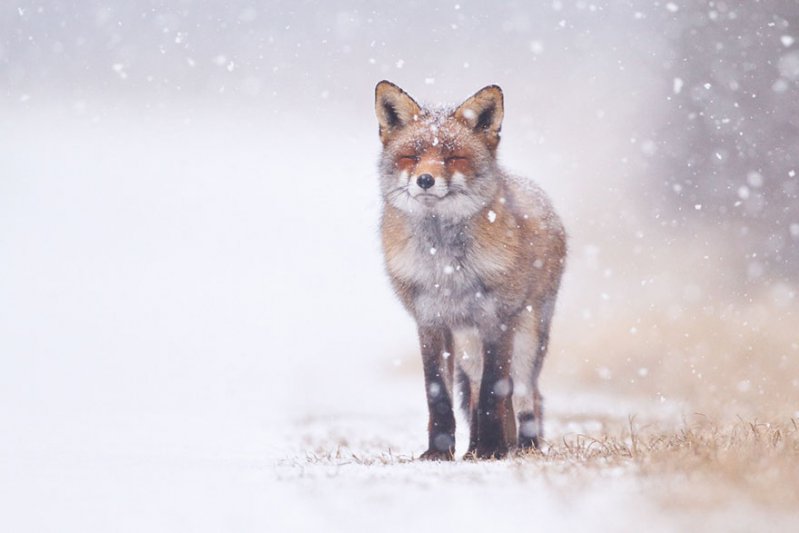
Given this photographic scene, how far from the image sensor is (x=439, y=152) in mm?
4750

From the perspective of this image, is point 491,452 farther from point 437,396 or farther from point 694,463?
point 694,463

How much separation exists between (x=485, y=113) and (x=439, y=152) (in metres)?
0.47

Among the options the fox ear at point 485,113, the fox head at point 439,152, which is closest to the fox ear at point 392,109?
the fox head at point 439,152

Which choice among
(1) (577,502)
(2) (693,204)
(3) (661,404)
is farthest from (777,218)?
(1) (577,502)

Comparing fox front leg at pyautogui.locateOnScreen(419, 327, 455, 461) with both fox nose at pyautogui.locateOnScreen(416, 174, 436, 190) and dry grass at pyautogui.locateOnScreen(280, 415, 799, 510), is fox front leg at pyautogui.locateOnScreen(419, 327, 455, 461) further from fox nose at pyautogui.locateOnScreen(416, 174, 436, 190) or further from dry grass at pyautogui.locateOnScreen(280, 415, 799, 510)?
fox nose at pyautogui.locateOnScreen(416, 174, 436, 190)

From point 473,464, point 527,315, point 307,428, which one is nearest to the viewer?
point 473,464

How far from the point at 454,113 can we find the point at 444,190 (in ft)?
1.98

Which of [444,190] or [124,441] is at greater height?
[444,190]

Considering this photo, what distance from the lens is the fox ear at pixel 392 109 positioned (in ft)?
16.4

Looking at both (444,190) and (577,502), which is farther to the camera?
(444,190)

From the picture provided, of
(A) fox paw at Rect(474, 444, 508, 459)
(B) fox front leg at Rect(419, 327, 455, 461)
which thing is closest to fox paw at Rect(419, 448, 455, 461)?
(B) fox front leg at Rect(419, 327, 455, 461)

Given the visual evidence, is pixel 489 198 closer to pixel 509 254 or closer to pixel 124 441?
pixel 509 254

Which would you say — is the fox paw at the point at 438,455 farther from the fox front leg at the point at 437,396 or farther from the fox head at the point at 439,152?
the fox head at the point at 439,152

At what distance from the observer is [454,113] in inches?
199
